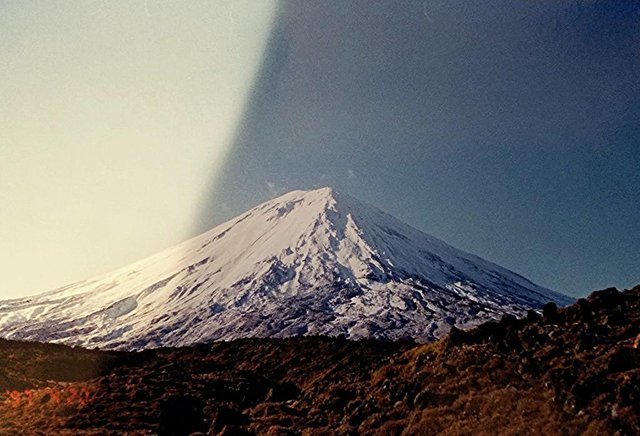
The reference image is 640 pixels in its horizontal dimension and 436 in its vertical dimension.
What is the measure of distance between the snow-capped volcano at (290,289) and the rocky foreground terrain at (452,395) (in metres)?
46.7

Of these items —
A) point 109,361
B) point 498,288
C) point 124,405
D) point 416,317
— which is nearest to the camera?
point 124,405

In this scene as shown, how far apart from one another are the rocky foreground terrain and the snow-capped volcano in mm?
46738

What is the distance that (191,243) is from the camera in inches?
5517

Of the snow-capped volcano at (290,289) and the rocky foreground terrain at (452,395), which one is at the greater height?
the snow-capped volcano at (290,289)

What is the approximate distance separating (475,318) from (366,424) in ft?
225

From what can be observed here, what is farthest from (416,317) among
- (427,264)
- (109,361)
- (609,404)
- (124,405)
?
(609,404)

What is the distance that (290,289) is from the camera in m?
96.2

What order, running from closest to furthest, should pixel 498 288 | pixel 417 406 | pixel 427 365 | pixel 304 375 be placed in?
pixel 417 406 < pixel 427 365 < pixel 304 375 < pixel 498 288

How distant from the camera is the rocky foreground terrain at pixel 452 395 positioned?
11492 millimetres

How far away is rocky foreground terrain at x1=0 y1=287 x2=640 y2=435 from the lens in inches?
452

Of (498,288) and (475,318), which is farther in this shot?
(498,288)

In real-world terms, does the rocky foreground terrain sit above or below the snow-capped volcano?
below

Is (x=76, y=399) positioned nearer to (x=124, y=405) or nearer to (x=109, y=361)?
(x=124, y=405)

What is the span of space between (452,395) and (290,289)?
274ft
